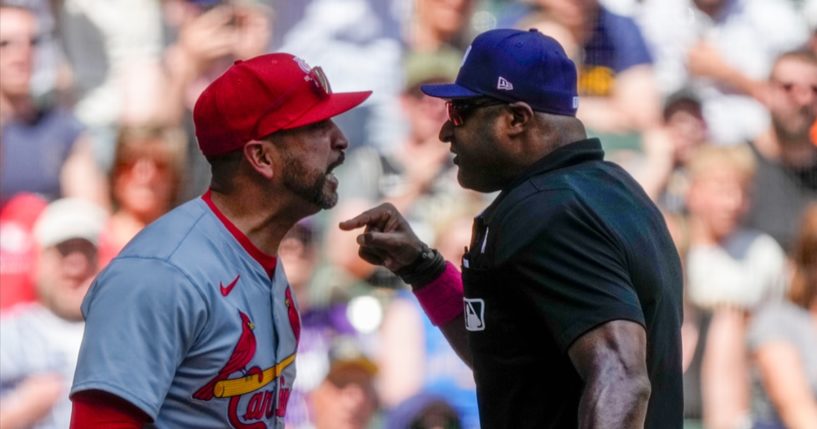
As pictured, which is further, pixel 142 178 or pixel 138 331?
pixel 142 178

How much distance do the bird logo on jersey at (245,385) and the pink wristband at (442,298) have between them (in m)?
0.68

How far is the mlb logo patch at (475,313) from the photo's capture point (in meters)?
3.26

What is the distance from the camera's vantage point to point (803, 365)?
20.8 ft

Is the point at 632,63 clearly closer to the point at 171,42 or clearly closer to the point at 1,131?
the point at 171,42

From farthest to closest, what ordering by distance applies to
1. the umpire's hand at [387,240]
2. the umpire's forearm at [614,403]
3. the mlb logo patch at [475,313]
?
the umpire's hand at [387,240] → the mlb logo patch at [475,313] → the umpire's forearm at [614,403]

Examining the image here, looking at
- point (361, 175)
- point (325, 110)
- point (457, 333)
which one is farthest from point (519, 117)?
point (361, 175)

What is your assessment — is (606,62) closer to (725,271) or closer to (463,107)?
(725,271)

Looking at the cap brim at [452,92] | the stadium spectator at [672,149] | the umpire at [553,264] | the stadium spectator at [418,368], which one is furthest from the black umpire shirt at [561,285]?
the stadium spectator at [672,149]

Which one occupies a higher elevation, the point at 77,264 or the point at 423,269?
the point at 423,269

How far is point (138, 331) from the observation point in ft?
9.71

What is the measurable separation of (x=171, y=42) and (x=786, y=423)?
10.4 feet

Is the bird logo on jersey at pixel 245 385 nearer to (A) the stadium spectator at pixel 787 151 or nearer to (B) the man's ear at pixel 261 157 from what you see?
(B) the man's ear at pixel 261 157

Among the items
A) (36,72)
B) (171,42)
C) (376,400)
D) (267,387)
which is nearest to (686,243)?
(376,400)

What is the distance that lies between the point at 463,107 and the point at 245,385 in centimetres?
84
